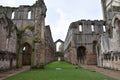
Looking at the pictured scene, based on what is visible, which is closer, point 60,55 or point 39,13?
point 39,13

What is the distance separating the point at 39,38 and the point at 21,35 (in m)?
4.41

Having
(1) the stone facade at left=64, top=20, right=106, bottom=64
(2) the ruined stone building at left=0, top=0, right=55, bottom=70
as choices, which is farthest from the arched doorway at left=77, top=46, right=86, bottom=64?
(2) the ruined stone building at left=0, top=0, right=55, bottom=70

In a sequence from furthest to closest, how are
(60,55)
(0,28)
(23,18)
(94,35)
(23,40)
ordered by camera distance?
(60,55)
(94,35)
(23,18)
(23,40)
(0,28)

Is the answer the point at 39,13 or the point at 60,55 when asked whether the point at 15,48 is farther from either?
the point at 60,55

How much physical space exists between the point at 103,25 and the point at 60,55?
33.4 meters

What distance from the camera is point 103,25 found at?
114 feet

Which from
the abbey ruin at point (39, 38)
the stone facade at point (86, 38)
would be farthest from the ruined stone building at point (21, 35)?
the stone facade at point (86, 38)

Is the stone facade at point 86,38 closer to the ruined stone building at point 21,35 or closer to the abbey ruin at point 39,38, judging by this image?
the abbey ruin at point 39,38

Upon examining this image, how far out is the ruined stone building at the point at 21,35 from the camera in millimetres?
17544

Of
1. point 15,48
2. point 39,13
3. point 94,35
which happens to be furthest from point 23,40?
point 94,35

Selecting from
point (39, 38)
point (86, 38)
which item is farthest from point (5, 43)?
point (86, 38)

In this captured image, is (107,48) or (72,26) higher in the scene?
(72,26)

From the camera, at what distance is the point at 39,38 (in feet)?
68.9

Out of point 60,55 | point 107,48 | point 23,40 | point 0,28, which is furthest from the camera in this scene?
point 60,55
